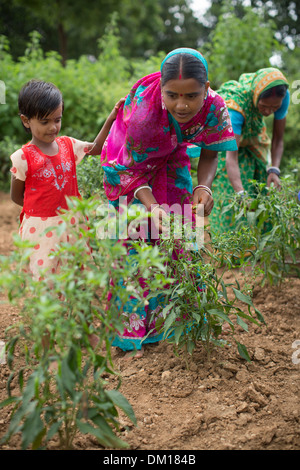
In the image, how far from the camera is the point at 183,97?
2.04 m

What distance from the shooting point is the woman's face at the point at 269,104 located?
10.7 feet

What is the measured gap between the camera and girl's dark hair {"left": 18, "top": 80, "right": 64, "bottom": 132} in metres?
2.26

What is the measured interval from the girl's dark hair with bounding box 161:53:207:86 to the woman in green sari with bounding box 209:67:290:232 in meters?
1.09

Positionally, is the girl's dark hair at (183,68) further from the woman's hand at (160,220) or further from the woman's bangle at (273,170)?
the woman's bangle at (273,170)

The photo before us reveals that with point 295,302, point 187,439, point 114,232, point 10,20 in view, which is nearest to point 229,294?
point 295,302

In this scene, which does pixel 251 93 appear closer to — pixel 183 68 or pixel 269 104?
pixel 269 104

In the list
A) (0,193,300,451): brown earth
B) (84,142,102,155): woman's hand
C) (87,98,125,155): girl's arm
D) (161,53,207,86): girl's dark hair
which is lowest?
(0,193,300,451): brown earth

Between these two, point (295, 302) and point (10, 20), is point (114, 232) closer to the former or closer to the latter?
point (295, 302)

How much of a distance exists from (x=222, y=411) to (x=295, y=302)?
128 centimetres

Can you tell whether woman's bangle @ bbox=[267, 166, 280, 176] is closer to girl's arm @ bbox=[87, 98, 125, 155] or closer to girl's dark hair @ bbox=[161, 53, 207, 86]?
girl's arm @ bbox=[87, 98, 125, 155]

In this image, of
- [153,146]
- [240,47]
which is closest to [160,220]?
[153,146]

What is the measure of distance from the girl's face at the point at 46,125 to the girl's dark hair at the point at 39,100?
0.02 meters

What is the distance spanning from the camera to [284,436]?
1.87m

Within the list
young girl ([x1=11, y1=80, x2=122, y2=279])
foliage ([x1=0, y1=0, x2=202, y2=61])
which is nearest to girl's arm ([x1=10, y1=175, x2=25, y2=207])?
young girl ([x1=11, y1=80, x2=122, y2=279])
